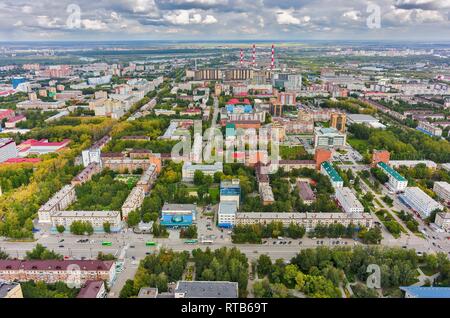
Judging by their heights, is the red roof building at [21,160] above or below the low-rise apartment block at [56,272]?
above

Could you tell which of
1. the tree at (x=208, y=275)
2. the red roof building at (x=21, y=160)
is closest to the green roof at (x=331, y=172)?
the tree at (x=208, y=275)

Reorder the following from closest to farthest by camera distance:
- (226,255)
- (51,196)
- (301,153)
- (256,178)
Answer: (226,255), (51,196), (256,178), (301,153)

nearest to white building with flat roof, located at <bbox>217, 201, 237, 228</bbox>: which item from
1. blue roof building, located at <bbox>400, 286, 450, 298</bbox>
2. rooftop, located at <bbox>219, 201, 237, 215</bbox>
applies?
rooftop, located at <bbox>219, 201, 237, 215</bbox>

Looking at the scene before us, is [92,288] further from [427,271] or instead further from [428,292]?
[427,271]

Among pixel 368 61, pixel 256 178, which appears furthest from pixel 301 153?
pixel 368 61

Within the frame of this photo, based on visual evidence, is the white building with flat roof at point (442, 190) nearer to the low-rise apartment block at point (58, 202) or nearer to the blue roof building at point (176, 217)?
the blue roof building at point (176, 217)
